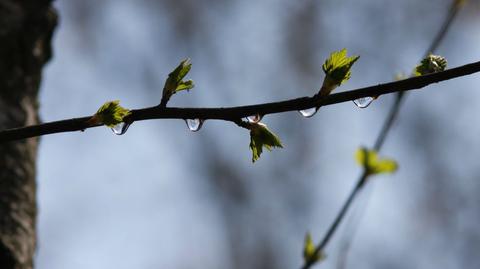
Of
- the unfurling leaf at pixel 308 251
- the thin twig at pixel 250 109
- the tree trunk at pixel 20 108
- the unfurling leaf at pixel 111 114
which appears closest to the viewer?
the thin twig at pixel 250 109

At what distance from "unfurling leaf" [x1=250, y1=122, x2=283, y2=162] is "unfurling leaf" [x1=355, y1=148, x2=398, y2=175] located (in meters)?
0.66

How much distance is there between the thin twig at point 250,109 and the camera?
772 mm

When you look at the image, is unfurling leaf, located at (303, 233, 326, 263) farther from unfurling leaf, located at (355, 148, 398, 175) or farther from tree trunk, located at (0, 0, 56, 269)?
tree trunk, located at (0, 0, 56, 269)

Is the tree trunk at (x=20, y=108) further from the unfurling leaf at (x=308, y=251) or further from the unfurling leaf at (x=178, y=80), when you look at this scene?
the unfurling leaf at (x=178, y=80)

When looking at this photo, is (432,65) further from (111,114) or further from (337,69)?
(111,114)

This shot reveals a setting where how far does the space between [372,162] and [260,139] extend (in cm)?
69

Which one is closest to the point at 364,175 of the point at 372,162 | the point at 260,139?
the point at 372,162

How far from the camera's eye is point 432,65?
2.97ft

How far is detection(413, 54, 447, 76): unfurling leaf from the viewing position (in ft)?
2.95

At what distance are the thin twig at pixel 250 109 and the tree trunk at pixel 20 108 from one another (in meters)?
0.77

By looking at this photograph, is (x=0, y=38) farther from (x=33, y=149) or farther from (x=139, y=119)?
(x=139, y=119)

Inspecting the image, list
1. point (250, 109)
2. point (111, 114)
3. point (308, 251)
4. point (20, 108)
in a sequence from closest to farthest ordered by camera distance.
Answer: point (250, 109) < point (111, 114) < point (308, 251) < point (20, 108)

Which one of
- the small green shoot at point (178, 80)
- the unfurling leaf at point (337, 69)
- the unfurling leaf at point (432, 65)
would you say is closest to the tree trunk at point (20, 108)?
the small green shoot at point (178, 80)

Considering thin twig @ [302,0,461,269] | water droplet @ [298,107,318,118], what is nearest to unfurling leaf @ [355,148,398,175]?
thin twig @ [302,0,461,269]
